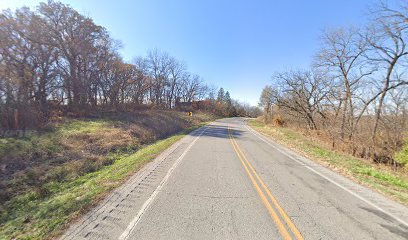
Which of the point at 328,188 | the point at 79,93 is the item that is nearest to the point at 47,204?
the point at 328,188

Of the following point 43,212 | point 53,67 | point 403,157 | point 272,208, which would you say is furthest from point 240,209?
point 53,67

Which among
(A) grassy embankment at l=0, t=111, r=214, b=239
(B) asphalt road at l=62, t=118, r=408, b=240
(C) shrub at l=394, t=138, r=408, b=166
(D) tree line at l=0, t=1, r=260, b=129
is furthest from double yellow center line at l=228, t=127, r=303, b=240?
(D) tree line at l=0, t=1, r=260, b=129

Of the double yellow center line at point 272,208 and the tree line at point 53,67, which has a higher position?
the tree line at point 53,67

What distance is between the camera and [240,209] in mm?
4449

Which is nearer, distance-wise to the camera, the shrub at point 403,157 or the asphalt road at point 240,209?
the asphalt road at point 240,209

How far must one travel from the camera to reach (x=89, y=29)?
29672 mm

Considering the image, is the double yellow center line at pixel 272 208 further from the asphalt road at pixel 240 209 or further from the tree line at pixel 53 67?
the tree line at pixel 53 67

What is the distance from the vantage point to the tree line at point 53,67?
1878 cm

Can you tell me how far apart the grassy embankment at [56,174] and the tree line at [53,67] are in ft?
19.3

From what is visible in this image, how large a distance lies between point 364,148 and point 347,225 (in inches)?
684

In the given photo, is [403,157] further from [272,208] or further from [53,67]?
[53,67]

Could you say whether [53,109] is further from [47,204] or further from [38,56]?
[47,204]

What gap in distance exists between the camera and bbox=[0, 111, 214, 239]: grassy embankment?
428 centimetres

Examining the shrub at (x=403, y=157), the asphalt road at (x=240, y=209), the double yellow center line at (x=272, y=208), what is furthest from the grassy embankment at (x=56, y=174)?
the shrub at (x=403, y=157)
